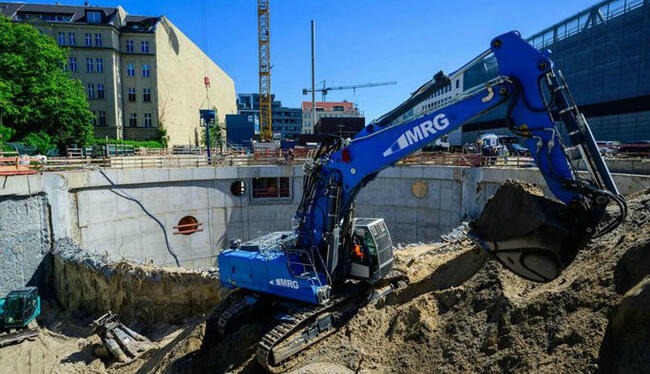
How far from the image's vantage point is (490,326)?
6402mm

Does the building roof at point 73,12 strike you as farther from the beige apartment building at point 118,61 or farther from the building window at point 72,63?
the building window at point 72,63

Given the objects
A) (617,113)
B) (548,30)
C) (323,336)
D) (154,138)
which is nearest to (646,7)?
(617,113)

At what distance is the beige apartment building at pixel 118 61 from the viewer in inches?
1558

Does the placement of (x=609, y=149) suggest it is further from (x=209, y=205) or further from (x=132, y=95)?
(x=132, y=95)

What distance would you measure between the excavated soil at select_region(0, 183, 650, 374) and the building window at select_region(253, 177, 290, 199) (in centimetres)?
1386

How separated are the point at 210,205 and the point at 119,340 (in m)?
11.2

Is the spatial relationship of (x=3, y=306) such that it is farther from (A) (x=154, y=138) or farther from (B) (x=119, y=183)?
(A) (x=154, y=138)

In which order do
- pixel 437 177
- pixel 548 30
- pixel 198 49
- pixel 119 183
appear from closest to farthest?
1. pixel 119 183
2. pixel 437 177
3. pixel 548 30
4. pixel 198 49

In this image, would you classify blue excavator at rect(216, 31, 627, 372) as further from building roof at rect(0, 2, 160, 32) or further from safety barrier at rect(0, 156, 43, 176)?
building roof at rect(0, 2, 160, 32)

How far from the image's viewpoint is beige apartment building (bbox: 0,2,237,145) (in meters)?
39.6

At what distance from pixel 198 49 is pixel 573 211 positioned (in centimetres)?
5882

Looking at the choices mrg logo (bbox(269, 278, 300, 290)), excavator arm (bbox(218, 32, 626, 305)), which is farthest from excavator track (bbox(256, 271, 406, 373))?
→ mrg logo (bbox(269, 278, 300, 290))

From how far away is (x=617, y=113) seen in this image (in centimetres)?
4166

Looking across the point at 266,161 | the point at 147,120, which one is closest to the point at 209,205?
the point at 266,161
